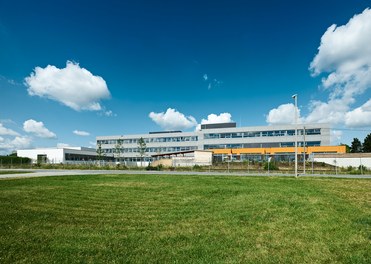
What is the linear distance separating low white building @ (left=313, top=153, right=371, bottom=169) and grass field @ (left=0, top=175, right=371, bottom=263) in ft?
139

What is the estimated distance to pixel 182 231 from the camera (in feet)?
21.3

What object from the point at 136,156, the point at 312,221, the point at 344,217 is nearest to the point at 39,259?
the point at 312,221

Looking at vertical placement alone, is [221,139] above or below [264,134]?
below

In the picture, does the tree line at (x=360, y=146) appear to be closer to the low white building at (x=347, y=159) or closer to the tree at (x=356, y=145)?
the tree at (x=356, y=145)

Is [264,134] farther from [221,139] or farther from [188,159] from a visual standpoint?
[188,159]

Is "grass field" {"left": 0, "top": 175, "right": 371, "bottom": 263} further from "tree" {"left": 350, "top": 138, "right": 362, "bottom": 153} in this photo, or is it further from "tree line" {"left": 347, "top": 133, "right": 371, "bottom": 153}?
"tree" {"left": 350, "top": 138, "right": 362, "bottom": 153}

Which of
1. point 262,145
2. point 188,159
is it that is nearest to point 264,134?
point 262,145

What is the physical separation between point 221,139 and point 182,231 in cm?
7424

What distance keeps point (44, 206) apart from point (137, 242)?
545 cm

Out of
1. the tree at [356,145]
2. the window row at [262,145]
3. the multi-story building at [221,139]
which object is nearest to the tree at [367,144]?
the tree at [356,145]

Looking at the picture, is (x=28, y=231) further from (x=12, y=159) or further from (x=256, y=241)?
(x=12, y=159)

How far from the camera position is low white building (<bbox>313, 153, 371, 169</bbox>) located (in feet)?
153

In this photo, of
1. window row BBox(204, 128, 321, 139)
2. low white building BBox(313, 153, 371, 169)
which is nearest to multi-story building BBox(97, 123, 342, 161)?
window row BBox(204, 128, 321, 139)

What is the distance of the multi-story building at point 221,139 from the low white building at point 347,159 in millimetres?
7938
